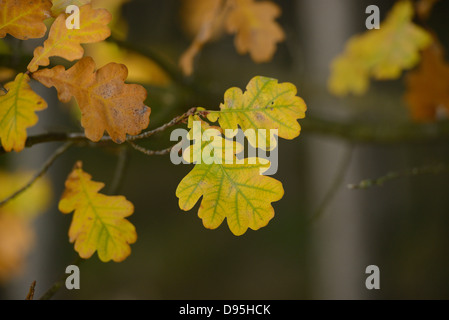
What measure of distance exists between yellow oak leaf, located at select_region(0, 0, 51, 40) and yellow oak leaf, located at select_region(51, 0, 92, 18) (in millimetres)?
20

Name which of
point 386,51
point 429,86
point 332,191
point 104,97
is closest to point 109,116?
point 104,97

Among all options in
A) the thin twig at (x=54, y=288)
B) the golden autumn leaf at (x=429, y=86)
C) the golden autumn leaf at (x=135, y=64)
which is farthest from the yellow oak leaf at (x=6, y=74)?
the golden autumn leaf at (x=429, y=86)

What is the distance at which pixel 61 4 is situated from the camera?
0.53 meters

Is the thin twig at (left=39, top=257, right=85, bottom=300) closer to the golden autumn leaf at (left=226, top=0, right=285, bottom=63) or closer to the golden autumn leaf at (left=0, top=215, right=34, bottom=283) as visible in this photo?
the golden autumn leaf at (left=226, top=0, right=285, bottom=63)

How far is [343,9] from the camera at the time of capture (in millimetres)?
1960

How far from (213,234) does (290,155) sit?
104 cm

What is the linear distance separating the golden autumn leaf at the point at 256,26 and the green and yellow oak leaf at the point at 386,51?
315mm

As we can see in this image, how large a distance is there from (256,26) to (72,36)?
44cm

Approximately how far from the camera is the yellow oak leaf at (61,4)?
509 mm

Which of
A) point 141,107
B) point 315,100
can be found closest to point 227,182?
point 141,107

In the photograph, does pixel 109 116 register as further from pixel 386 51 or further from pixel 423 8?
pixel 423 8

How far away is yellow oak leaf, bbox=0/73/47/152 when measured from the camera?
17.7 inches

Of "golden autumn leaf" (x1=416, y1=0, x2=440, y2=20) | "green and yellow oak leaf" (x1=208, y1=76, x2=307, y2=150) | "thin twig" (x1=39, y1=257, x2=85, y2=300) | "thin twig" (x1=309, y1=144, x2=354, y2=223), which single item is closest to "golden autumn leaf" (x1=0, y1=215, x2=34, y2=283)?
"thin twig" (x1=39, y1=257, x2=85, y2=300)

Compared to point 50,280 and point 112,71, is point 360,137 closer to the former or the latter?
point 112,71
